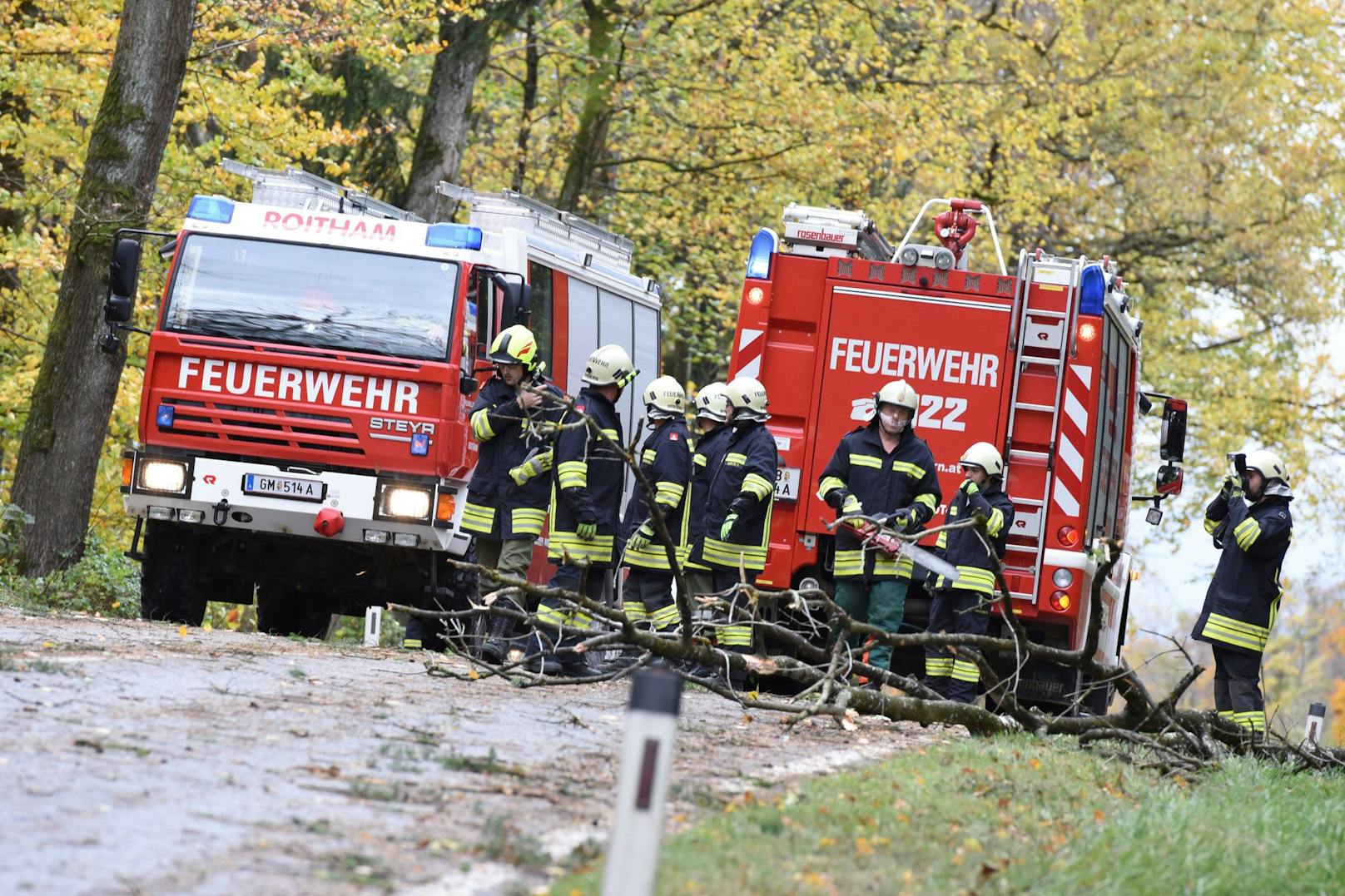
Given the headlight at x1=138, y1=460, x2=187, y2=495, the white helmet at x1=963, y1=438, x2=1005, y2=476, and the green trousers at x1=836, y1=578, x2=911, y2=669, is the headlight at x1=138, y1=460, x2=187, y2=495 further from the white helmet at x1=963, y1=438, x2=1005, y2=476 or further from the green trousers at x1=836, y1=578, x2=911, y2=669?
the white helmet at x1=963, y1=438, x2=1005, y2=476

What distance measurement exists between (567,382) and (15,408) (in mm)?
7539

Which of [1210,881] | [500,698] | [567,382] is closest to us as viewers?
[1210,881]

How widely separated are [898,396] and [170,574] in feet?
17.2

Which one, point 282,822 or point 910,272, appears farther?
point 910,272

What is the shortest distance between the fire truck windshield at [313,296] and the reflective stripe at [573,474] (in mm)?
2321

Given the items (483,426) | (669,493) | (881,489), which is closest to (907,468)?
(881,489)

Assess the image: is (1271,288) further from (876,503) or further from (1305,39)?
(876,503)

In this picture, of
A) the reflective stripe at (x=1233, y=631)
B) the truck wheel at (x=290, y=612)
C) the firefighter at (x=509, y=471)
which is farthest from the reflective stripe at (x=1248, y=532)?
the truck wheel at (x=290, y=612)

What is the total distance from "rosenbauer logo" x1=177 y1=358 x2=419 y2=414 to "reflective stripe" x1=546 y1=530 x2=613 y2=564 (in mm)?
2226

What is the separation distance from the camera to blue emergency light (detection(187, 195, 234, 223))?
13.0 metres

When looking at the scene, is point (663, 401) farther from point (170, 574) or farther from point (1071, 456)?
point (170, 574)

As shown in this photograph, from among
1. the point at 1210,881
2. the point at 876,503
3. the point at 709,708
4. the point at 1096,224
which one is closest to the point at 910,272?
the point at 876,503

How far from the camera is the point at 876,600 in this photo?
1133cm

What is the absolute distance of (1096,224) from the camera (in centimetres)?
2902
